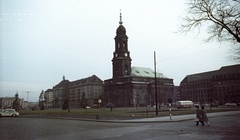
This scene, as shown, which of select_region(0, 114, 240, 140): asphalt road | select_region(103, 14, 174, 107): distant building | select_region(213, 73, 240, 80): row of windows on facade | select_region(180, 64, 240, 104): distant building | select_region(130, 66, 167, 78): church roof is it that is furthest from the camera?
select_region(130, 66, 167, 78): church roof

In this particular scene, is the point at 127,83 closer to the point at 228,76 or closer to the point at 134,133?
the point at 228,76

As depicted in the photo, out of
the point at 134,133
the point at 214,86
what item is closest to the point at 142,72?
the point at 214,86

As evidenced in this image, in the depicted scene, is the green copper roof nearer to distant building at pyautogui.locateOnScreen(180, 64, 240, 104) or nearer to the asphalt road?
distant building at pyautogui.locateOnScreen(180, 64, 240, 104)

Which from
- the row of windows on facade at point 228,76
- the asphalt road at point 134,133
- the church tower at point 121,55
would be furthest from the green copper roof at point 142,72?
the asphalt road at point 134,133

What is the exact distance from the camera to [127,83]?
115938 millimetres

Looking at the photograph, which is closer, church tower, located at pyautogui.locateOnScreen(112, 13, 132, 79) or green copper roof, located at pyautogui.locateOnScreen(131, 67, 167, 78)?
church tower, located at pyautogui.locateOnScreen(112, 13, 132, 79)

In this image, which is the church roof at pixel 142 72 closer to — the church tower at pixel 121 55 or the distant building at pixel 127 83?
the distant building at pixel 127 83

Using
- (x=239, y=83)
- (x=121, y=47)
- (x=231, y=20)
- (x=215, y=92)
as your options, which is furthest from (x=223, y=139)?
(x=215, y=92)

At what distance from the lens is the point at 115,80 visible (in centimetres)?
12175

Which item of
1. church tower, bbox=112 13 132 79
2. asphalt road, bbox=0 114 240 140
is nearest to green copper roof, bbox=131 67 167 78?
church tower, bbox=112 13 132 79

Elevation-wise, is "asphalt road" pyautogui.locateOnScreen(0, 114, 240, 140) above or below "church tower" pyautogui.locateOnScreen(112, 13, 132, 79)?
below

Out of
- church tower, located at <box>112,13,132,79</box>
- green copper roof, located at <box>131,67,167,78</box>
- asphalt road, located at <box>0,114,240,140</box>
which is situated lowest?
asphalt road, located at <box>0,114,240,140</box>

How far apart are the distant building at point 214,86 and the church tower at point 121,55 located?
128 feet

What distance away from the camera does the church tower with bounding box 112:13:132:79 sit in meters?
114
